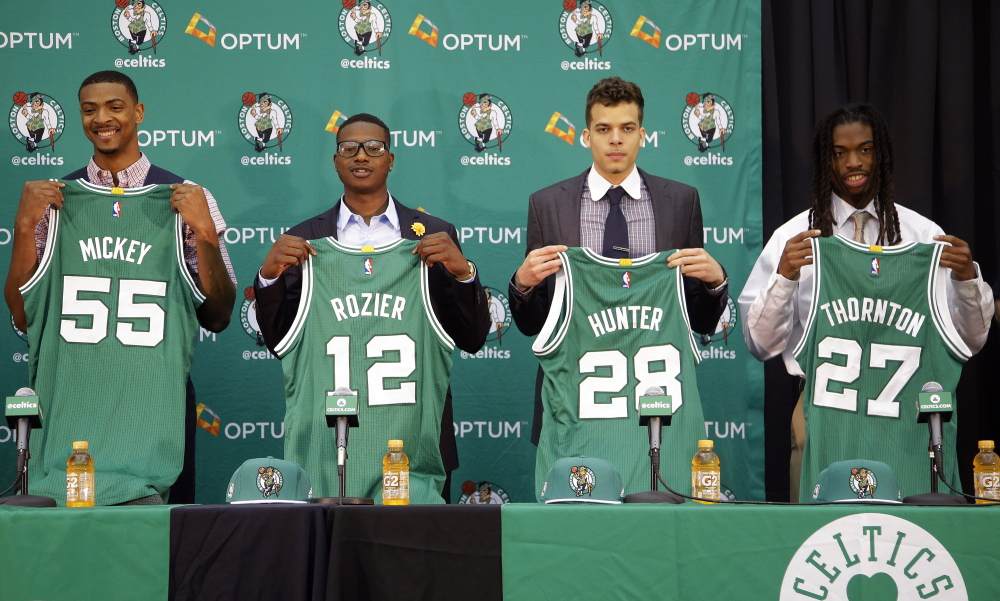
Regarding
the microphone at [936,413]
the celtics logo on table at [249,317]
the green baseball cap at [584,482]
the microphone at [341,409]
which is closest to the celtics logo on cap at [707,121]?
the microphone at [936,413]

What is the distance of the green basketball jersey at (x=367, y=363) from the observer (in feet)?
11.8

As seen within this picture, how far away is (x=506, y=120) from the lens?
502 cm

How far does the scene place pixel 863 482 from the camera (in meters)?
2.88

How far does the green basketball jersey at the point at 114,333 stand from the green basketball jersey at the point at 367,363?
0.45m

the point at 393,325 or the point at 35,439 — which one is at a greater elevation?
the point at 393,325

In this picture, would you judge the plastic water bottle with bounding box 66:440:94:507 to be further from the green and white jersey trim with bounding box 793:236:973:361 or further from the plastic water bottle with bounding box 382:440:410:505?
the green and white jersey trim with bounding box 793:236:973:361

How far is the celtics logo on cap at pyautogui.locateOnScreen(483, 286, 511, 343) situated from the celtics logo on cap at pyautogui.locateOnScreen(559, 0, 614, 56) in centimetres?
134

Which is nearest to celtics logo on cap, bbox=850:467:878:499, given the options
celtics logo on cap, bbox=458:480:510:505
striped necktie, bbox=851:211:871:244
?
striped necktie, bbox=851:211:871:244

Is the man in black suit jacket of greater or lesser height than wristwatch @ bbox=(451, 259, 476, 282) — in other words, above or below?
above

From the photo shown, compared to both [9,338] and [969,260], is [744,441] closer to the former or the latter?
[969,260]

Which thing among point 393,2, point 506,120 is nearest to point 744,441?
point 506,120

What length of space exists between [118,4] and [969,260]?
14.0 ft

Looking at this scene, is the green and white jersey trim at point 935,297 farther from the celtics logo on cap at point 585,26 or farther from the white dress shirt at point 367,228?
the celtics logo on cap at point 585,26

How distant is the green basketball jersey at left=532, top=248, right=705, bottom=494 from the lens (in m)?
3.65
